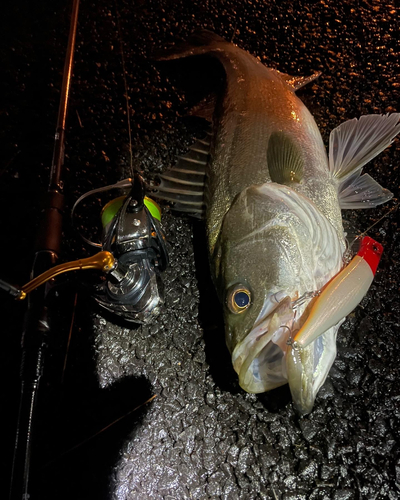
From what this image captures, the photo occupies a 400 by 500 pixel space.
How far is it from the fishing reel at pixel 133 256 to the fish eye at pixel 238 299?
1.59 ft

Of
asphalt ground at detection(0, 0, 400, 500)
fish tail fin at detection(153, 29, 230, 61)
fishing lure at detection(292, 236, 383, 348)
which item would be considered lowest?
asphalt ground at detection(0, 0, 400, 500)

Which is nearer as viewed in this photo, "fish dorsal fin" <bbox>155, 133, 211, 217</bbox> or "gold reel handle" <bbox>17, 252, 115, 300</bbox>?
"gold reel handle" <bbox>17, 252, 115, 300</bbox>

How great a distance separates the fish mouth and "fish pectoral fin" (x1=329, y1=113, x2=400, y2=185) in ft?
3.50

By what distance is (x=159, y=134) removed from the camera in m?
3.07

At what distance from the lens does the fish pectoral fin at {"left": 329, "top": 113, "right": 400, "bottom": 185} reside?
2.32m

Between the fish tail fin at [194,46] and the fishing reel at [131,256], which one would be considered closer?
the fishing reel at [131,256]

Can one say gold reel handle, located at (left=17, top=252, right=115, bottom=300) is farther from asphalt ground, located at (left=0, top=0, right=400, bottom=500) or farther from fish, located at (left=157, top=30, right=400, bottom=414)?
fish, located at (left=157, top=30, right=400, bottom=414)

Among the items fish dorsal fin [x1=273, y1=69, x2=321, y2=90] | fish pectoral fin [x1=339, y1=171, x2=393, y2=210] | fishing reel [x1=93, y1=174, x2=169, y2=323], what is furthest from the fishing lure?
fish dorsal fin [x1=273, y1=69, x2=321, y2=90]

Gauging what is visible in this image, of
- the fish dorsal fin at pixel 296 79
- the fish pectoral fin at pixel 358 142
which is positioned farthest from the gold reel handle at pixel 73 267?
the fish dorsal fin at pixel 296 79

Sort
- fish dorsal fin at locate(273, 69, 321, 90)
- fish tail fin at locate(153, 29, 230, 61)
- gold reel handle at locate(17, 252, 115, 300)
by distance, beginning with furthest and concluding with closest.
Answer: fish tail fin at locate(153, 29, 230, 61) < fish dorsal fin at locate(273, 69, 321, 90) < gold reel handle at locate(17, 252, 115, 300)

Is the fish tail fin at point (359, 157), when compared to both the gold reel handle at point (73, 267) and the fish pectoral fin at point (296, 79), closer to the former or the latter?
the fish pectoral fin at point (296, 79)

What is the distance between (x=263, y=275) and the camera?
1.84 metres

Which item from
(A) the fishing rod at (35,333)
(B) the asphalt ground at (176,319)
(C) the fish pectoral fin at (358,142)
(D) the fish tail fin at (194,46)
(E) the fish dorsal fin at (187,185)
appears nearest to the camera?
(A) the fishing rod at (35,333)

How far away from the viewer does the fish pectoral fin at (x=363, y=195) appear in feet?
7.78
